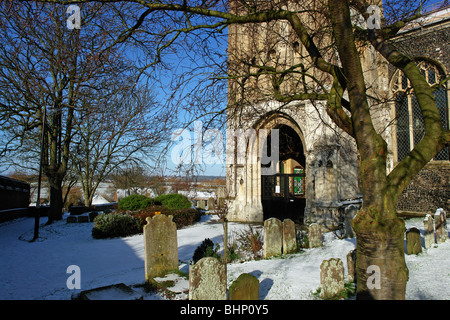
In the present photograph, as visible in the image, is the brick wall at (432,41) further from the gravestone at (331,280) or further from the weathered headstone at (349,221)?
the gravestone at (331,280)

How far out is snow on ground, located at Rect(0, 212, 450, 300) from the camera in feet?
16.0

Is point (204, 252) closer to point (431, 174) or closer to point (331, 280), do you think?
point (331, 280)

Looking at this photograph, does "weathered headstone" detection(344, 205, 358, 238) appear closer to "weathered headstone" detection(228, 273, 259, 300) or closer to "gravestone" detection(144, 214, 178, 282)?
"gravestone" detection(144, 214, 178, 282)

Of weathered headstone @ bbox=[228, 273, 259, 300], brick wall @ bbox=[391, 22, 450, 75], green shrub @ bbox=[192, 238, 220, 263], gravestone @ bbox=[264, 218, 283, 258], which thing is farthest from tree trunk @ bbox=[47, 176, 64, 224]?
brick wall @ bbox=[391, 22, 450, 75]

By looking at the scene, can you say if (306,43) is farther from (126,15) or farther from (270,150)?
(270,150)

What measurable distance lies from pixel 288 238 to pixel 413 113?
9444 mm

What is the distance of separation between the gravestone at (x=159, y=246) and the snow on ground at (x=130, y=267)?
0.53 metres

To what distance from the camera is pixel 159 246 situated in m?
6.21

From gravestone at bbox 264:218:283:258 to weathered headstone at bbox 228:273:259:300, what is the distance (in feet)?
10.9

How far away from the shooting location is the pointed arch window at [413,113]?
12.1 meters

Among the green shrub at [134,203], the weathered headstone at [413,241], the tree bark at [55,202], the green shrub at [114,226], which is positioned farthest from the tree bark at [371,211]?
the tree bark at [55,202]

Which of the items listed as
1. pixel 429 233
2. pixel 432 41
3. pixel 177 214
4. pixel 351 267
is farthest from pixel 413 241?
pixel 432 41

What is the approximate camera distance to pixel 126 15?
4.00m
